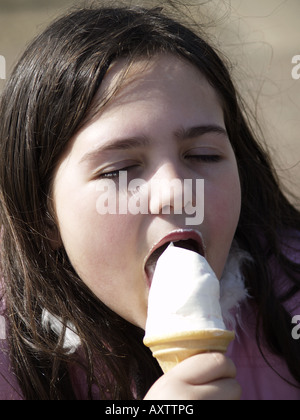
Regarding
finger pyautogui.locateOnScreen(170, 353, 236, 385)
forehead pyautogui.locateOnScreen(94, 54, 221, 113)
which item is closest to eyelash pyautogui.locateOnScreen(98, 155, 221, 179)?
forehead pyautogui.locateOnScreen(94, 54, 221, 113)

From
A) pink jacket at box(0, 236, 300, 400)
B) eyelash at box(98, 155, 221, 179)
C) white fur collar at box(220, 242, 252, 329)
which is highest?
eyelash at box(98, 155, 221, 179)

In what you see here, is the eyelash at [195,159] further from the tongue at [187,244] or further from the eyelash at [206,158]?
the tongue at [187,244]

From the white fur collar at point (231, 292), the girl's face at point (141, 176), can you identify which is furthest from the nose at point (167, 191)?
the white fur collar at point (231, 292)

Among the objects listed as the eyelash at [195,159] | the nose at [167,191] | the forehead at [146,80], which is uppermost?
the forehead at [146,80]

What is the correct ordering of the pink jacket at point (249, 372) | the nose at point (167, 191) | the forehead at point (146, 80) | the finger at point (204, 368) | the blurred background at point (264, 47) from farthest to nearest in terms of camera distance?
the blurred background at point (264, 47) → the pink jacket at point (249, 372) → the forehead at point (146, 80) → the nose at point (167, 191) → the finger at point (204, 368)

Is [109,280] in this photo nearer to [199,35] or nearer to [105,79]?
[105,79]

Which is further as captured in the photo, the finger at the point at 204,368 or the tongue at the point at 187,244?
the tongue at the point at 187,244

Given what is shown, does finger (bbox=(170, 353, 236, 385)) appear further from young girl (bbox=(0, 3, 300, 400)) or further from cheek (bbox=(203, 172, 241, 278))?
cheek (bbox=(203, 172, 241, 278))

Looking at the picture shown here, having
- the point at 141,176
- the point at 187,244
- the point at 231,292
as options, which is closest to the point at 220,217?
the point at 187,244

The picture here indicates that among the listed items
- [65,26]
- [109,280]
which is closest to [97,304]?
[109,280]

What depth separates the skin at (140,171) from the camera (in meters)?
1.53

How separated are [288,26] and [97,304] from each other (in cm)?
343

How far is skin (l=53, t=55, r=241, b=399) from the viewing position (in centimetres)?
153

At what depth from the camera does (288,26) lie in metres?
4.68
